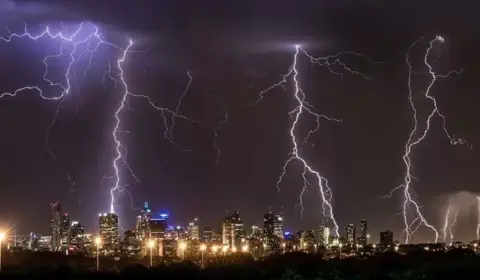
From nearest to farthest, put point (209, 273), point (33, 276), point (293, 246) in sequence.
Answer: point (33, 276), point (209, 273), point (293, 246)

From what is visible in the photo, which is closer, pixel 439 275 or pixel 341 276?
pixel 439 275

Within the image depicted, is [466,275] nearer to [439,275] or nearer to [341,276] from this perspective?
[439,275]

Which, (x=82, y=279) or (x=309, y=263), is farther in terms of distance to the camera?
(x=309, y=263)

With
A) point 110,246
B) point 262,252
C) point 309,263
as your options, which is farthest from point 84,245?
point 309,263

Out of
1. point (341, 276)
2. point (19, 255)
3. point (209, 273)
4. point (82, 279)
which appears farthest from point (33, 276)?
point (19, 255)

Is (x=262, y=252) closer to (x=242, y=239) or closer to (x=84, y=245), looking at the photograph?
(x=242, y=239)

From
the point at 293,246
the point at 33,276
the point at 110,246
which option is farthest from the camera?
the point at 293,246

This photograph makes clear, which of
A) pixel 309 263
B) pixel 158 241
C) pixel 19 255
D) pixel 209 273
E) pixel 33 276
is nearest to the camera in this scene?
pixel 33 276

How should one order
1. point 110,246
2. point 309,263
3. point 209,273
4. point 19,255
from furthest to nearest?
1. point 110,246
2. point 19,255
3. point 309,263
4. point 209,273
